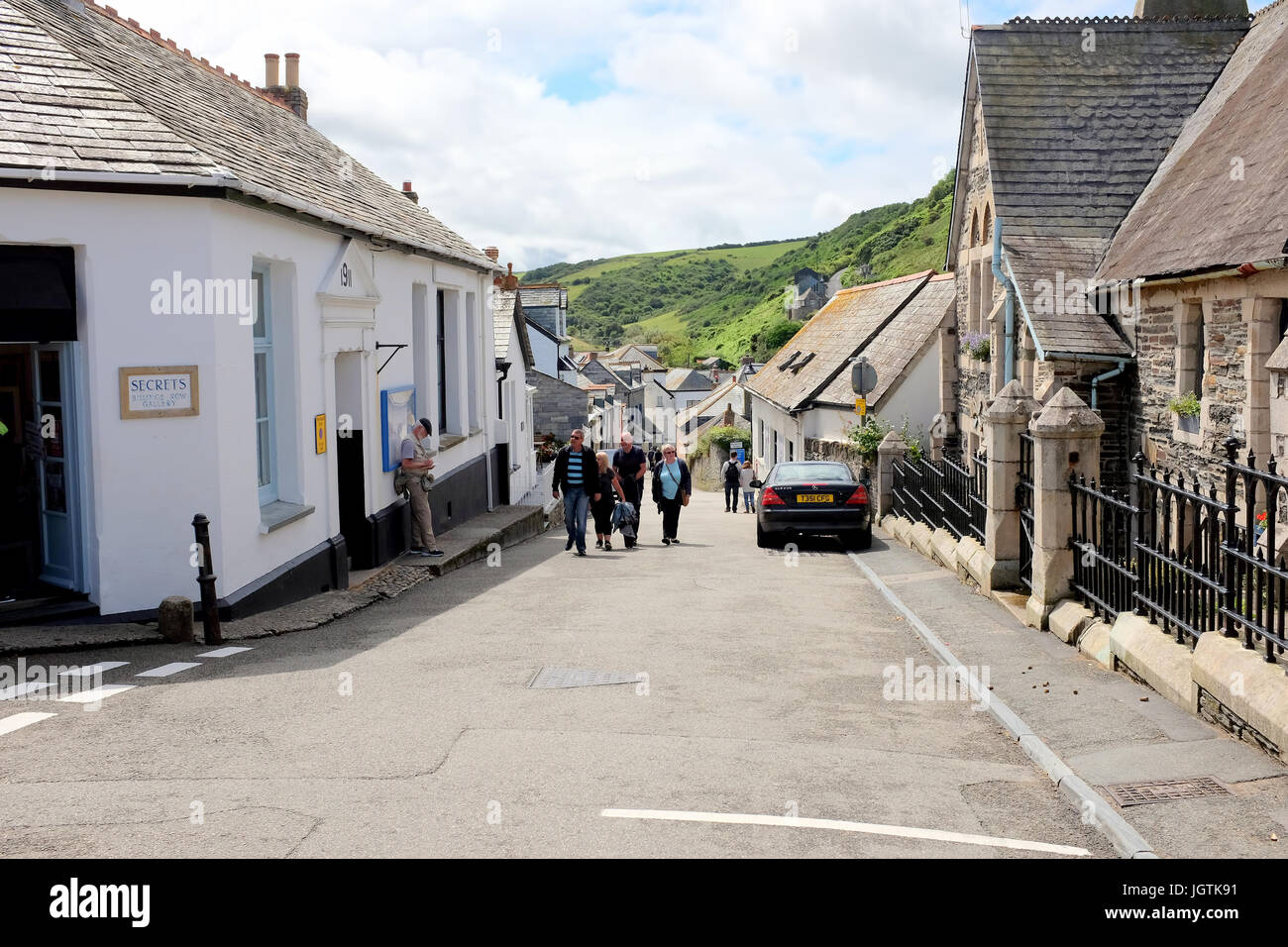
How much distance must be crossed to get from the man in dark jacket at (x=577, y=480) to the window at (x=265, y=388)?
539cm

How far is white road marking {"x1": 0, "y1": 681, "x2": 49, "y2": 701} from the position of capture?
8.11 meters

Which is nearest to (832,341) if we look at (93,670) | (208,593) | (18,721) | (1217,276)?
(1217,276)

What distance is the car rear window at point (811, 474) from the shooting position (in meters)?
19.8

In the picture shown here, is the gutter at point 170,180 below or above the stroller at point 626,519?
above

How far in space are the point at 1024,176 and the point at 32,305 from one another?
15.6 m

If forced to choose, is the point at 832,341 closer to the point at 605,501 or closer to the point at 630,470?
the point at 630,470

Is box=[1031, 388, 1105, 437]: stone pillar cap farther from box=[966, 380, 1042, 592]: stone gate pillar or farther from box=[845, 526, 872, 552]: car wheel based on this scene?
box=[845, 526, 872, 552]: car wheel

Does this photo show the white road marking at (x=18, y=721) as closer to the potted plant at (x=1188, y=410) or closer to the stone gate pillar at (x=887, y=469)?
the potted plant at (x=1188, y=410)

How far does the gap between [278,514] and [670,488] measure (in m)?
8.67

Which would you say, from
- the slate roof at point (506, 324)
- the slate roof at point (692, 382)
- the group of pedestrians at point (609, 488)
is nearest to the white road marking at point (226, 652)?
the group of pedestrians at point (609, 488)

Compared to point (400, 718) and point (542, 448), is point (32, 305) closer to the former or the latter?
point (400, 718)

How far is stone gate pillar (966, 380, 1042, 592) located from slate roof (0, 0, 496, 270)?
702 centimetres

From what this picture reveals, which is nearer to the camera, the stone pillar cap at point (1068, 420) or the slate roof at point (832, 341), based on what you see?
the stone pillar cap at point (1068, 420)
